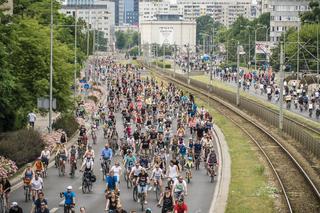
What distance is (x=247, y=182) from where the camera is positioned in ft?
108

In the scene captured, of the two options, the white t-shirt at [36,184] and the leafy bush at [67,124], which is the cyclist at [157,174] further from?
A: the leafy bush at [67,124]

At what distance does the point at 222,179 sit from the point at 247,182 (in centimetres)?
108

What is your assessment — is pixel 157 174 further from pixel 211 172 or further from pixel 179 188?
pixel 211 172

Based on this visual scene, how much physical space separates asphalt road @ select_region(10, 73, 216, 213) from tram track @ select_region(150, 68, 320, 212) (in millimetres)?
3033

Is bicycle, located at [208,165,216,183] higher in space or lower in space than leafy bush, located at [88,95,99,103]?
higher

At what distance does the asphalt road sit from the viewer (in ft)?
89.1

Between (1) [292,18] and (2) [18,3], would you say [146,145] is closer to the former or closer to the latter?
(2) [18,3]

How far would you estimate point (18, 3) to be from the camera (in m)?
61.4

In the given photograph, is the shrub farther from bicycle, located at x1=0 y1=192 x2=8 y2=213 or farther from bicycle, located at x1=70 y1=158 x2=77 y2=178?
bicycle, located at x1=0 y1=192 x2=8 y2=213

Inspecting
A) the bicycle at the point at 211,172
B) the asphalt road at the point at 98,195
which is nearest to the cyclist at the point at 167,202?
the asphalt road at the point at 98,195

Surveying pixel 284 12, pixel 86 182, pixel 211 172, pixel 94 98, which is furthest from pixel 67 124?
pixel 284 12

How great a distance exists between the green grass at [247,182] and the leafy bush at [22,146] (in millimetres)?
9583

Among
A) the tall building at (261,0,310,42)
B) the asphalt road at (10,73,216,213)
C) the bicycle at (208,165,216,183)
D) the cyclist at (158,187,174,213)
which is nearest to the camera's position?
the cyclist at (158,187,174,213)

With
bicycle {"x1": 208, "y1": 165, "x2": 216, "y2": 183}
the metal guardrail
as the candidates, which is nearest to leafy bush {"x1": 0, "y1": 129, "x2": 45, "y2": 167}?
bicycle {"x1": 208, "y1": 165, "x2": 216, "y2": 183}
